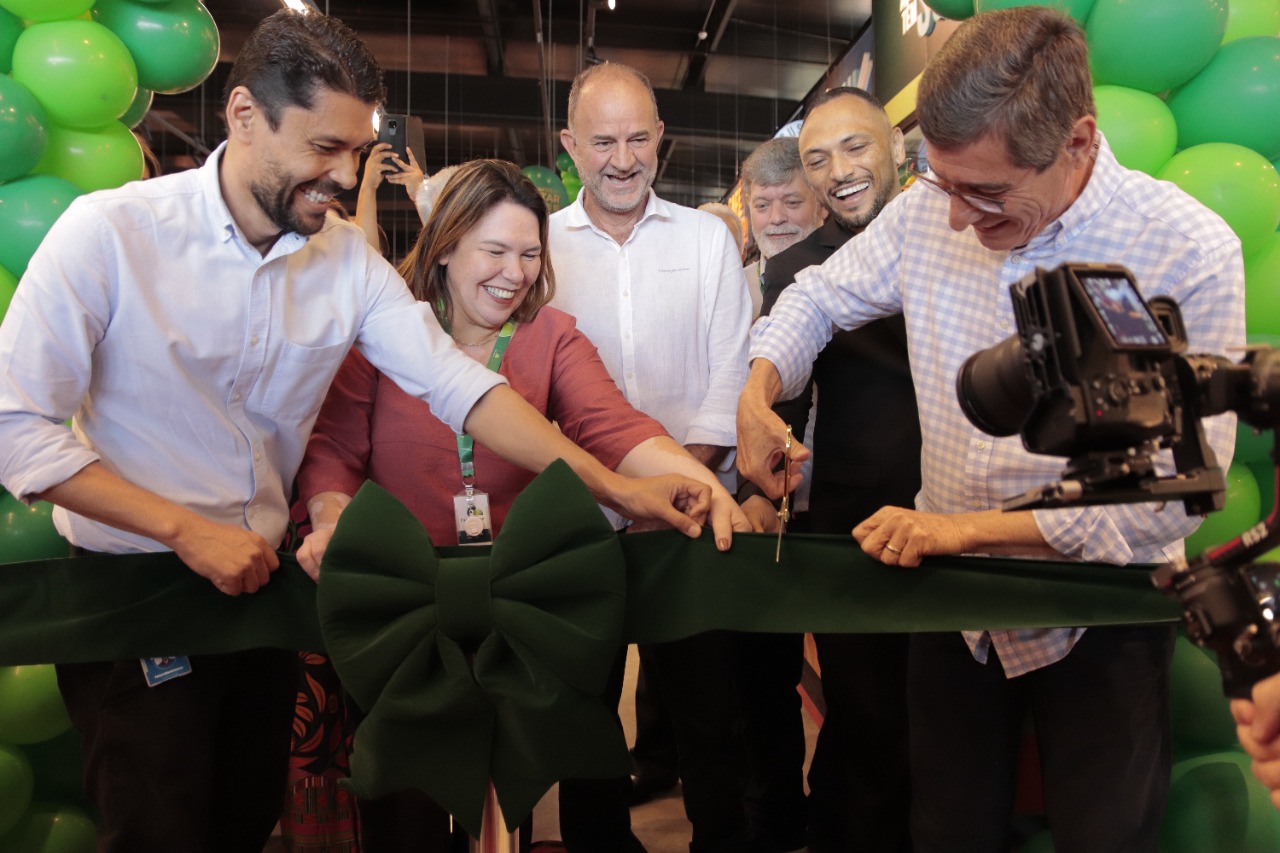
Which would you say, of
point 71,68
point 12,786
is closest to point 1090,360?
point 12,786

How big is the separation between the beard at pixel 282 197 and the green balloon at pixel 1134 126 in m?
1.60

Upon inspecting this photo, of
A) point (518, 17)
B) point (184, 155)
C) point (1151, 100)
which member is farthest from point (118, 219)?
point (184, 155)

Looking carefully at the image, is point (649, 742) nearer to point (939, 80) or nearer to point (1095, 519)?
point (1095, 519)

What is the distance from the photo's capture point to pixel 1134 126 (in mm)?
2275

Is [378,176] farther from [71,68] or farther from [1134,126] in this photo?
[1134,126]

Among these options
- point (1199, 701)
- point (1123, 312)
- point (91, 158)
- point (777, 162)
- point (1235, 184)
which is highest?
point (777, 162)

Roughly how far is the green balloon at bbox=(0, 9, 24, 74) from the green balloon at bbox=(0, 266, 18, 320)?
0.52 metres

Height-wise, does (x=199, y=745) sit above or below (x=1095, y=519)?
below

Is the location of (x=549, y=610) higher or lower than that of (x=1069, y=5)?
lower

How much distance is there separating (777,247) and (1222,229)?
199 cm

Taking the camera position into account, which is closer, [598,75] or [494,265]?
[494,265]

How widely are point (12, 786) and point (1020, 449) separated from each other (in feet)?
7.11

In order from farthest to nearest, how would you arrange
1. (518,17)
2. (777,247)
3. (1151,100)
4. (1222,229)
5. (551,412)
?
1. (518,17)
2. (777,247)
3. (1151,100)
4. (551,412)
5. (1222,229)

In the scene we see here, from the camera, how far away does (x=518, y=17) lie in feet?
33.3
